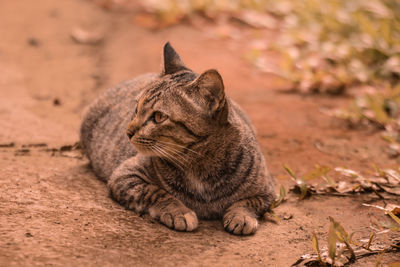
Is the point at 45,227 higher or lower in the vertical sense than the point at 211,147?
lower

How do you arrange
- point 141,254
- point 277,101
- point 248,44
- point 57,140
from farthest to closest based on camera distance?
point 248,44
point 277,101
point 57,140
point 141,254

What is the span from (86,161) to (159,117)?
137 cm

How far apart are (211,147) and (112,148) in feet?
3.63

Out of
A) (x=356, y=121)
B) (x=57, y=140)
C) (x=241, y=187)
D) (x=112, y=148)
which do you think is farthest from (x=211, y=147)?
(x=356, y=121)

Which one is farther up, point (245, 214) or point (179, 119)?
point (179, 119)

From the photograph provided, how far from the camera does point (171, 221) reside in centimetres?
311

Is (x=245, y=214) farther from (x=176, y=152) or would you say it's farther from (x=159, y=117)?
(x=159, y=117)

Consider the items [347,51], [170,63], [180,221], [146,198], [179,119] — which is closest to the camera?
[180,221]

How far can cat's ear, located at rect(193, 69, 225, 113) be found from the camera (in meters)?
3.05

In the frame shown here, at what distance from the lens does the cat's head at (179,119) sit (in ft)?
10.5

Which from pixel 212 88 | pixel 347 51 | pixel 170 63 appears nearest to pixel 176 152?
pixel 212 88

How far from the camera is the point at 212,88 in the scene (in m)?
3.11

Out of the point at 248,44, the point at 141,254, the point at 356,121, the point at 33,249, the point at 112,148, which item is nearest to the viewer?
the point at 33,249

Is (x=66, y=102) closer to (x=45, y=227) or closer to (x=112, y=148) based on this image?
(x=112, y=148)
